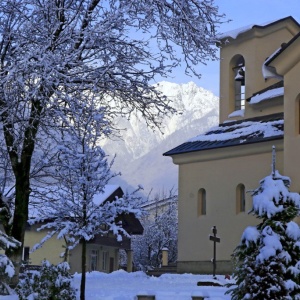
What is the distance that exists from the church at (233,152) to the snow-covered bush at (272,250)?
11556 mm

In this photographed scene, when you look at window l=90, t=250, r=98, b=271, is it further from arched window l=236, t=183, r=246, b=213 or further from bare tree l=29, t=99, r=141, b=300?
bare tree l=29, t=99, r=141, b=300

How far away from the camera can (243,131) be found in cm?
2512

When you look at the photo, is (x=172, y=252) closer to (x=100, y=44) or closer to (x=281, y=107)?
(x=281, y=107)

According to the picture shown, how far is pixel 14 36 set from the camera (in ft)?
38.3

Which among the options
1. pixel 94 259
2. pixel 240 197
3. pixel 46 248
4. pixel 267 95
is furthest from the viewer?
pixel 94 259

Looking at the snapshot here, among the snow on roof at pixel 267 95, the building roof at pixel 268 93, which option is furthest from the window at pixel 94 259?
the snow on roof at pixel 267 95

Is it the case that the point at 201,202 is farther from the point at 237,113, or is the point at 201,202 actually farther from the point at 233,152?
the point at 237,113

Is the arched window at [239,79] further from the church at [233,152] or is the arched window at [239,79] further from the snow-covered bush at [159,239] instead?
the snow-covered bush at [159,239]

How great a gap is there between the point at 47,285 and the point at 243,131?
14485mm

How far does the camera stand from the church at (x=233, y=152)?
78.6 feet

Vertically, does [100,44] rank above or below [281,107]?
below

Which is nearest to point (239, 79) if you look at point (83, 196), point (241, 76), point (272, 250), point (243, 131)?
point (241, 76)

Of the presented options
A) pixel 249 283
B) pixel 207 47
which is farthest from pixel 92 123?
pixel 249 283

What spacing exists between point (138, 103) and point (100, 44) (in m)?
1.86
